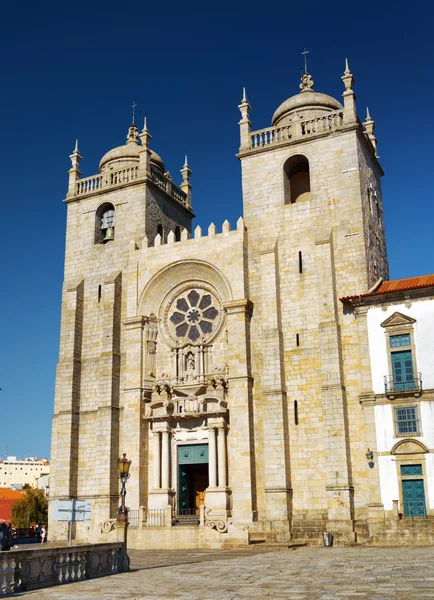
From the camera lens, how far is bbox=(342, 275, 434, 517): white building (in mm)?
A: 23312

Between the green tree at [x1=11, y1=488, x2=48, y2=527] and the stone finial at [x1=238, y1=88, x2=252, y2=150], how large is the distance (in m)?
44.5

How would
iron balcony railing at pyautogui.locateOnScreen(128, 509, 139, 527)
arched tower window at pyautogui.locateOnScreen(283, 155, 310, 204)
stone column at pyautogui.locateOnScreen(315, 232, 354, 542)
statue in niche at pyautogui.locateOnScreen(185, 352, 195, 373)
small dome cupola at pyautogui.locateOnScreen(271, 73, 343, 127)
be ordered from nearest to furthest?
stone column at pyautogui.locateOnScreen(315, 232, 354, 542) < iron balcony railing at pyautogui.locateOnScreen(128, 509, 139, 527) < statue in niche at pyautogui.locateOnScreen(185, 352, 195, 373) < arched tower window at pyautogui.locateOnScreen(283, 155, 310, 204) < small dome cupola at pyautogui.locateOnScreen(271, 73, 343, 127)

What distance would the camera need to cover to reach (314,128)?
30.1m

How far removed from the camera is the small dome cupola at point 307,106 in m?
32.6

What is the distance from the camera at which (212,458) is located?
89.8 ft

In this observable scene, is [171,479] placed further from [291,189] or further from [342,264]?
[291,189]

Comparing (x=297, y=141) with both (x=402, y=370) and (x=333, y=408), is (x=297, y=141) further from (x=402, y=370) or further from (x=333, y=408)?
(x=333, y=408)

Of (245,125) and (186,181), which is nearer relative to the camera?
(245,125)

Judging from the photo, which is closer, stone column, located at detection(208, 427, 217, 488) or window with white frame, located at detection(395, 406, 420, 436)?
window with white frame, located at detection(395, 406, 420, 436)

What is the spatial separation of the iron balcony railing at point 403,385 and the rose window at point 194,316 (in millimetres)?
8341

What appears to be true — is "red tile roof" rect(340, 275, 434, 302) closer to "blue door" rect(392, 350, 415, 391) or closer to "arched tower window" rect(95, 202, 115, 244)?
"blue door" rect(392, 350, 415, 391)

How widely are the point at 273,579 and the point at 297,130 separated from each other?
72.2ft

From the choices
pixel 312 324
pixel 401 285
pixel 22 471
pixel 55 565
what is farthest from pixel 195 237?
pixel 22 471

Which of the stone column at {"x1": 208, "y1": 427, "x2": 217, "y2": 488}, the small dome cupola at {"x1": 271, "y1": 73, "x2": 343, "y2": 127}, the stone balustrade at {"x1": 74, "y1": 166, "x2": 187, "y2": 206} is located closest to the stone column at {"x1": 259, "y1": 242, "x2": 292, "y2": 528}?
the stone column at {"x1": 208, "y1": 427, "x2": 217, "y2": 488}
